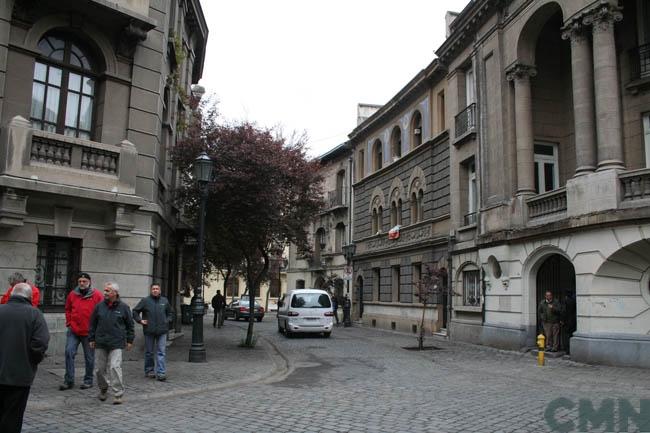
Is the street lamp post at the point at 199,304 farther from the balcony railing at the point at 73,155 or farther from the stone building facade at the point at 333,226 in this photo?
the stone building facade at the point at 333,226

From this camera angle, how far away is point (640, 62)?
1650 centimetres

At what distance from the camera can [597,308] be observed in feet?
47.8

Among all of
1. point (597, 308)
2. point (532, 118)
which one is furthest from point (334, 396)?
point (532, 118)

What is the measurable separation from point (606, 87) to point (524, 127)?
3402mm

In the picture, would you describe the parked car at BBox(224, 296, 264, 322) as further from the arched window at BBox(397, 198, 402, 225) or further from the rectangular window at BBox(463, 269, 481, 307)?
the rectangular window at BBox(463, 269, 481, 307)

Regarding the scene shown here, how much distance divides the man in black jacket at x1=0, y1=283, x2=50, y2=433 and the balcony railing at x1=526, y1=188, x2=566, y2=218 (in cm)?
1386

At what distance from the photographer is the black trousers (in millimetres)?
5617

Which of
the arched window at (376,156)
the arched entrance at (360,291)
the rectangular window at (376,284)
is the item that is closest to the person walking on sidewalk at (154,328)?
the rectangular window at (376,284)

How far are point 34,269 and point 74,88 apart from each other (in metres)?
4.17

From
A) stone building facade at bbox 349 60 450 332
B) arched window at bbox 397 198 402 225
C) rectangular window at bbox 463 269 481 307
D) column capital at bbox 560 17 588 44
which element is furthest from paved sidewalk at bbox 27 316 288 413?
arched window at bbox 397 198 402 225

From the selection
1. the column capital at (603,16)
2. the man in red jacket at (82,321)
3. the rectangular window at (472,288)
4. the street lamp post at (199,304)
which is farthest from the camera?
the rectangular window at (472,288)

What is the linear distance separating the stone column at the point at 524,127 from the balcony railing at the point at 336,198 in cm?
1915

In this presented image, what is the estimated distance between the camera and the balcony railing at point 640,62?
16281 mm

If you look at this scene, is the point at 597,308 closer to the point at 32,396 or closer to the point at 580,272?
the point at 580,272
